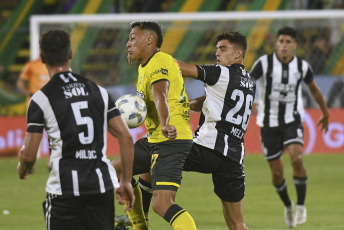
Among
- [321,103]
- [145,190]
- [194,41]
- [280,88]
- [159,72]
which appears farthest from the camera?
[194,41]

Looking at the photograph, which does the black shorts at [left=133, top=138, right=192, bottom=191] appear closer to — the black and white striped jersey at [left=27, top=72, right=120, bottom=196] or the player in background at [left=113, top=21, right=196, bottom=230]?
the player in background at [left=113, top=21, right=196, bottom=230]

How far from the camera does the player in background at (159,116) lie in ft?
19.5

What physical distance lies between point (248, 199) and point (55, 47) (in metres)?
6.35

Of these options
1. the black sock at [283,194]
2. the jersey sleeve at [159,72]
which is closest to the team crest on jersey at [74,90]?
the jersey sleeve at [159,72]

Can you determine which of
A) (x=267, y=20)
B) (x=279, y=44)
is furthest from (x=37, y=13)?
(x=279, y=44)

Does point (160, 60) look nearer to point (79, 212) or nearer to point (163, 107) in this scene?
point (163, 107)

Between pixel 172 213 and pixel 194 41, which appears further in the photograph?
pixel 194 41

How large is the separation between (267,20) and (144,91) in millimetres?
11272

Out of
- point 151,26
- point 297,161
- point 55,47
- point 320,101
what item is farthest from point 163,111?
point 320,101

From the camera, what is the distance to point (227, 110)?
6.43 meters

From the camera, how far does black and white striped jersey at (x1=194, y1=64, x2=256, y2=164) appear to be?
20.8 feet

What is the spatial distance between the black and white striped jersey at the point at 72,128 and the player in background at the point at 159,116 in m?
1.16

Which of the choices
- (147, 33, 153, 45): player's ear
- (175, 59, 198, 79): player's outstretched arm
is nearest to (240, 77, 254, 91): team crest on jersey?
(175, 59, 198, 79): player's outstretched arm

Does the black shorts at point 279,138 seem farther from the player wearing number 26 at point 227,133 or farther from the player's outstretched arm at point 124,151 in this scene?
the player's outstretched arm at point 124,151
